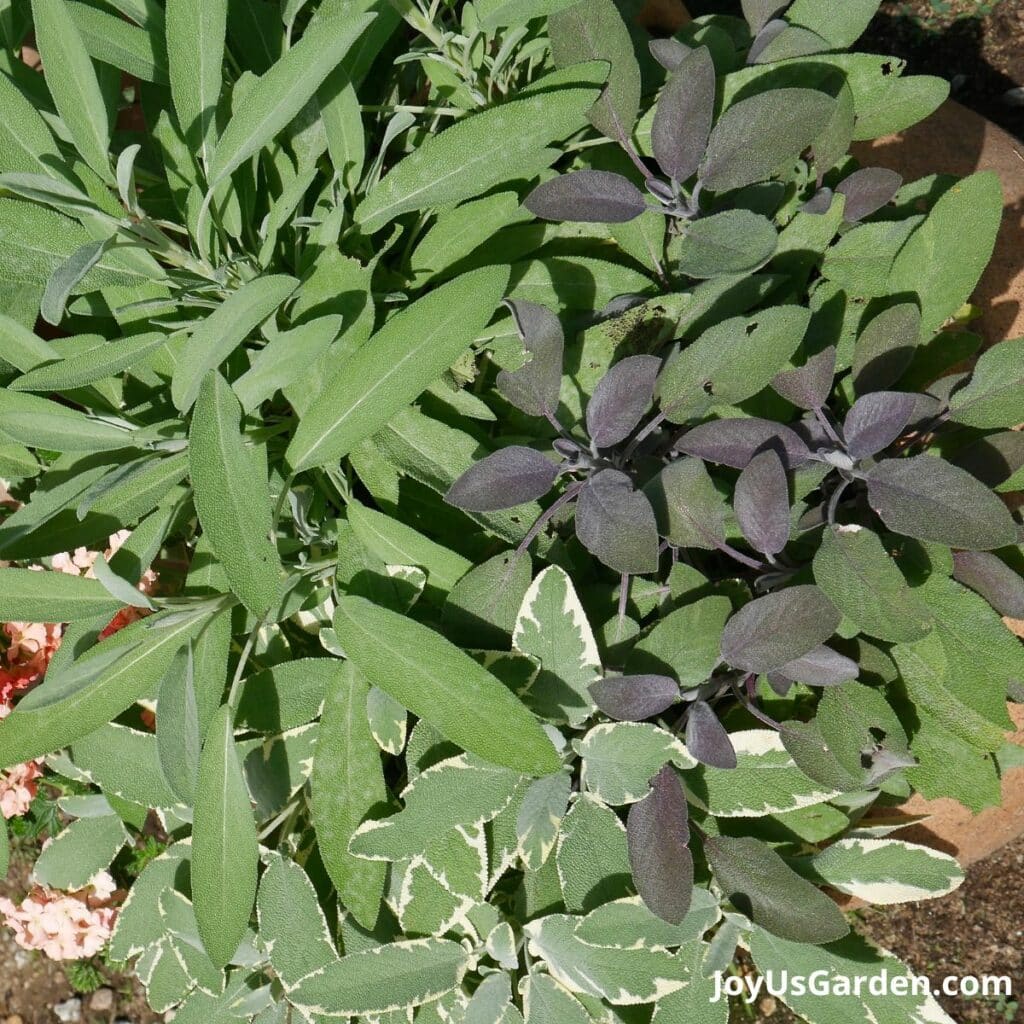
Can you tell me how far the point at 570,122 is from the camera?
0.89 metres

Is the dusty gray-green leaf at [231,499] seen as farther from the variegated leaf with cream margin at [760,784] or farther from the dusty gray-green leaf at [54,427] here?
the variegated leaf with cream margin at [760,784]

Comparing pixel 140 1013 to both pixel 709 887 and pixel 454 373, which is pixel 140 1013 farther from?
pixel 454 373

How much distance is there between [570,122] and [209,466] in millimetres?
444

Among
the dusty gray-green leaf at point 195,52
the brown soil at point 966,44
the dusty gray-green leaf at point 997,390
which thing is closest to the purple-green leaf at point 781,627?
the dusty gray-green leaf at point 997,390

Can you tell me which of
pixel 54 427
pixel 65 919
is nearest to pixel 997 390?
pixel 54 427

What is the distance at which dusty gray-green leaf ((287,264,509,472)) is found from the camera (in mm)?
819

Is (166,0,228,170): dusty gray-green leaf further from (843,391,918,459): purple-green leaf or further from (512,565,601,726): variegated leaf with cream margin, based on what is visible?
(843,391,918,459): purple-green leaf

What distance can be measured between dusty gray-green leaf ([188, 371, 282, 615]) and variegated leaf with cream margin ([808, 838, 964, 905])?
0.64m

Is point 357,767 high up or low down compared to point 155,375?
down

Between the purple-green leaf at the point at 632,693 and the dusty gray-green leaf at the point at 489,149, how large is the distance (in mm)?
468

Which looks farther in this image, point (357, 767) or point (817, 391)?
point (357, 767)

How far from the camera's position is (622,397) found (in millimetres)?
841

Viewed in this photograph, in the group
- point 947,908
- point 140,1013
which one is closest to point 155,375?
point 140,1013

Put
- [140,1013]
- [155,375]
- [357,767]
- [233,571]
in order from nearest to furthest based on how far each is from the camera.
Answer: [233,571] < [357,767] < [155,375] < [140,1013]
